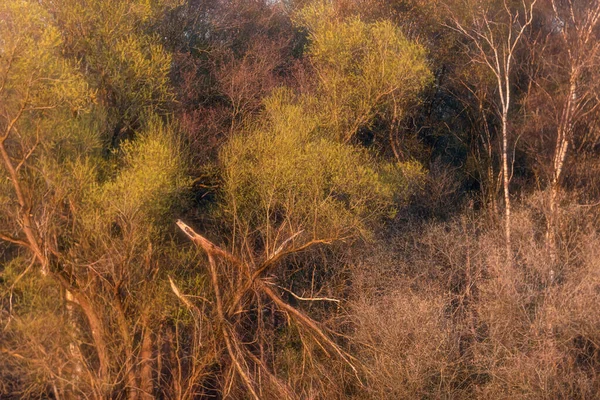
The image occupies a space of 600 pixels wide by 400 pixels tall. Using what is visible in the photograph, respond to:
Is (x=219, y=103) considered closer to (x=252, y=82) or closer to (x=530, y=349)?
(x=252, y=82)

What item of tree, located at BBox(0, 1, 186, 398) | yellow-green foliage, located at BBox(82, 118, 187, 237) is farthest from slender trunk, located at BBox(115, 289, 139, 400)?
yellow-green foliage, located at BBox(82, 118, 187, 237)

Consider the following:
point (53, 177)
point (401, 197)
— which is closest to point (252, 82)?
point (401, 197)

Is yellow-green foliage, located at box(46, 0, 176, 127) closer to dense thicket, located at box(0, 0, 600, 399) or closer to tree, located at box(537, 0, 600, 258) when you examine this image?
dense thicket, located at box(0, 0, 600, 399)

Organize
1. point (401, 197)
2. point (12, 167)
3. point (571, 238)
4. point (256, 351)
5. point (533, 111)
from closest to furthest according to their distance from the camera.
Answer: point (12, 167)
point (256, 351)
point (571, 238)
point (401, 197)
point (533, 111)

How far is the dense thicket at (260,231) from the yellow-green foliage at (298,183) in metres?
0.05

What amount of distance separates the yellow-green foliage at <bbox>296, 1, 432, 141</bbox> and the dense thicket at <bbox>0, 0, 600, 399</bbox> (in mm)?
49

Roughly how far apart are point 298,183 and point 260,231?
1.18 meters

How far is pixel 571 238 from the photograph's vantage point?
14617 millimetres

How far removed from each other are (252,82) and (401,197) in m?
4.25

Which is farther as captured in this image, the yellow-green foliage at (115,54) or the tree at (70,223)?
the yellow-green foliage at (115,54)

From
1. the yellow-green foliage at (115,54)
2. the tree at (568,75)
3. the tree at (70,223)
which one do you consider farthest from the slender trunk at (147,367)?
the tree at (568,75)

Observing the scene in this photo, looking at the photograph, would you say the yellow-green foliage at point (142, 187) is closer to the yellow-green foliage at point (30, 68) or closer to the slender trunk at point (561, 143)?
the yellow-green foliage at point (30, 68)

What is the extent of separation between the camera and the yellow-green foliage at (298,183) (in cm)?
1399

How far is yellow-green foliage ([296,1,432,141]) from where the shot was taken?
15812mm
